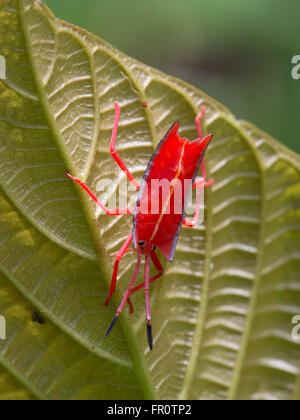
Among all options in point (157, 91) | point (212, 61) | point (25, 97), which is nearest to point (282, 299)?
point (157, 91)

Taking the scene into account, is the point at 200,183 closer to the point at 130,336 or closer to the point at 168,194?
the point at 168,194

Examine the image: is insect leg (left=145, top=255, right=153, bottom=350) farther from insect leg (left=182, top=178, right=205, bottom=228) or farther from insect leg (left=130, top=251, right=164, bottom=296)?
insect leg (left=182, top=178, right=205, bottom=228)

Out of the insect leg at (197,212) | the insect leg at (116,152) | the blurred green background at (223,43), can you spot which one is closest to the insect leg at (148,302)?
the insect leg at (197,212)

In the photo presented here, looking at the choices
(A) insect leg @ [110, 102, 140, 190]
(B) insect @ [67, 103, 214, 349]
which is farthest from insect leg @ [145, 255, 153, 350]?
(A) insect leg @ [110, 102, 140, 190]

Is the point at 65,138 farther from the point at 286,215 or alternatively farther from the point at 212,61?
the point at 212,61

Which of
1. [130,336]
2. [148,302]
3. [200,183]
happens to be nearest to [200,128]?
[200,183]

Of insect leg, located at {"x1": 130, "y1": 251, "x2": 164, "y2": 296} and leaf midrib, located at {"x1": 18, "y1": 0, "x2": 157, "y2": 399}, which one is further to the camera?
insect leg, located at {"x1": 130, "y1": 251, "x2": 164, "y2": 296}
